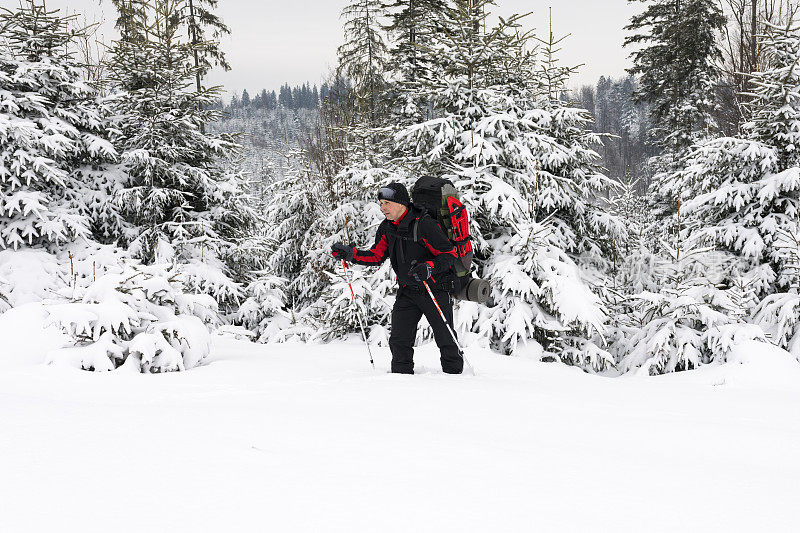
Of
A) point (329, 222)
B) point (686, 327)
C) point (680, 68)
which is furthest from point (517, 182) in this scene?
point (680, 68)

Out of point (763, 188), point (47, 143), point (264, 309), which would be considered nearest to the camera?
point (763, 188)

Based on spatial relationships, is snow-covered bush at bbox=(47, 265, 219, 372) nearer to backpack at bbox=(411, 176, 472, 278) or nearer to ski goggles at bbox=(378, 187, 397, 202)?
ski goggles at bbox=(378, 187, 397, 202)

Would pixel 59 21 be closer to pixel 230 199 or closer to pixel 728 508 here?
pixel 230 199

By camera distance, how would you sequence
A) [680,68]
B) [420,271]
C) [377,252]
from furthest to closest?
1. [680,68]
2. [377,252]
3. [420,271]

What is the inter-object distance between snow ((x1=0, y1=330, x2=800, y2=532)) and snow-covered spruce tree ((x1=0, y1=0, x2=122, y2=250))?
8.02 meters

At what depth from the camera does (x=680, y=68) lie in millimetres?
19516

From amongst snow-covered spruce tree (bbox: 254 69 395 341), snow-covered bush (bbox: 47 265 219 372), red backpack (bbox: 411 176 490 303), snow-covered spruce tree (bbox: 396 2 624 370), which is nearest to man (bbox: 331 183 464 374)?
red backpack (bbox: 411 176 490 303)

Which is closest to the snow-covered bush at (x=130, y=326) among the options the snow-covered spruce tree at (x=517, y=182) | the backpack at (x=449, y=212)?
the backpack at (x=449, y=212)

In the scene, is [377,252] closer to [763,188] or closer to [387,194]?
[387,194]

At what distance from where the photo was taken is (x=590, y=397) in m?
4.09

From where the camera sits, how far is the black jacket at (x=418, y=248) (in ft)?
16.4

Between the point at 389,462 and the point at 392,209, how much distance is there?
3.40 meters

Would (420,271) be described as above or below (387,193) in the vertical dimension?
below

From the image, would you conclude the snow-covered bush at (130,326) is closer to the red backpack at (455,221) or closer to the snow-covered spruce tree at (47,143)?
the red backpack at (455,221)
